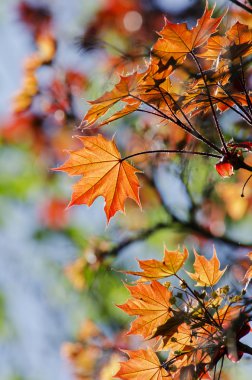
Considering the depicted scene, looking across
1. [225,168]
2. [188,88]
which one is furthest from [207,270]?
[188,88]

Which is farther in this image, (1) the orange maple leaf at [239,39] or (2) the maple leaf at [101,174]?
(2) the maple leaf at [101,174]

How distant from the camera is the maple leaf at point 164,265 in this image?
1.00m

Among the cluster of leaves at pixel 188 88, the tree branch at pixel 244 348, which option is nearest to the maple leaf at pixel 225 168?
the cluster of leaves at pixel 188 88

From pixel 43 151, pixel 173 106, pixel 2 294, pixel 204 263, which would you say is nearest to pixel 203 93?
pixel 173 106

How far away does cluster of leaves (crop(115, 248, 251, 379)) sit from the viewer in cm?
93

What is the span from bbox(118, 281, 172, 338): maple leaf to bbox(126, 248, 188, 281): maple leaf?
20 millimetres

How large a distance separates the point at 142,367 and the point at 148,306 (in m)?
0.11

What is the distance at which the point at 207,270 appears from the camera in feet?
3.43

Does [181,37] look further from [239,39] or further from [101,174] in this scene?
[101,174]

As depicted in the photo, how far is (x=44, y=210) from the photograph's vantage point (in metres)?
4.09

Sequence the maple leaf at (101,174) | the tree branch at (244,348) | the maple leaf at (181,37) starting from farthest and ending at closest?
the maple leaf at (101,174) → the maple leaf at (181,37) → the tree branch at (244,348)

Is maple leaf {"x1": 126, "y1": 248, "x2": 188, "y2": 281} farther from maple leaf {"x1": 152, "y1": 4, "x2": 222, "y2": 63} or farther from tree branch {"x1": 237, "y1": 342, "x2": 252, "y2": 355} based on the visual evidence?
maple leaf {"x1": 152, "y1": 4, "x2": 222, "y2": 63}

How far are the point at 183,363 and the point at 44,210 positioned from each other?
3.22 m

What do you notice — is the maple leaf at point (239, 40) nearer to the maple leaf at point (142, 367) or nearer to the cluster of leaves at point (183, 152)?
the cluster of leaves at point (183, 152)
